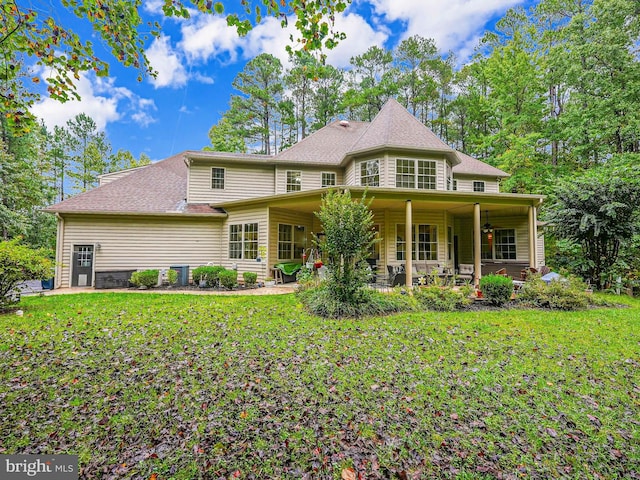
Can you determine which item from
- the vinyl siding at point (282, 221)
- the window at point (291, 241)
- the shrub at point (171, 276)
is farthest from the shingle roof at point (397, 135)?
the shrub at point (171, 276)

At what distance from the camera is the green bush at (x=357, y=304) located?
262 inches

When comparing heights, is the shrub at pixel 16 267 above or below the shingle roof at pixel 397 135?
below

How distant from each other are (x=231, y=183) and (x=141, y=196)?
4064 mm

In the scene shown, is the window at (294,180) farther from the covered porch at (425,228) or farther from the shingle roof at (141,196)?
the shingle roof at (141,196)

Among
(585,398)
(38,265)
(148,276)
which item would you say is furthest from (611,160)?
(38,265)

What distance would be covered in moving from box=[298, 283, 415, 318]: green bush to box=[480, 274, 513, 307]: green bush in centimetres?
225

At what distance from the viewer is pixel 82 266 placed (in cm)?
1161

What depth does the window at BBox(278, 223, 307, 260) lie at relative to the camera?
12.6 m

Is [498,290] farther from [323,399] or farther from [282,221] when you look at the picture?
[282,221]

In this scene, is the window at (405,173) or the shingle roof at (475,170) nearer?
the window at (405,173)

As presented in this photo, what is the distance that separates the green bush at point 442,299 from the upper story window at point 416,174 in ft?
19.9

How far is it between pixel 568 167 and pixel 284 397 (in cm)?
2297

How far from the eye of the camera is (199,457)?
2340 millimetres

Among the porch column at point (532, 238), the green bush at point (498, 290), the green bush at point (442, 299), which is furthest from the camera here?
the porch column at point (532, 238)
